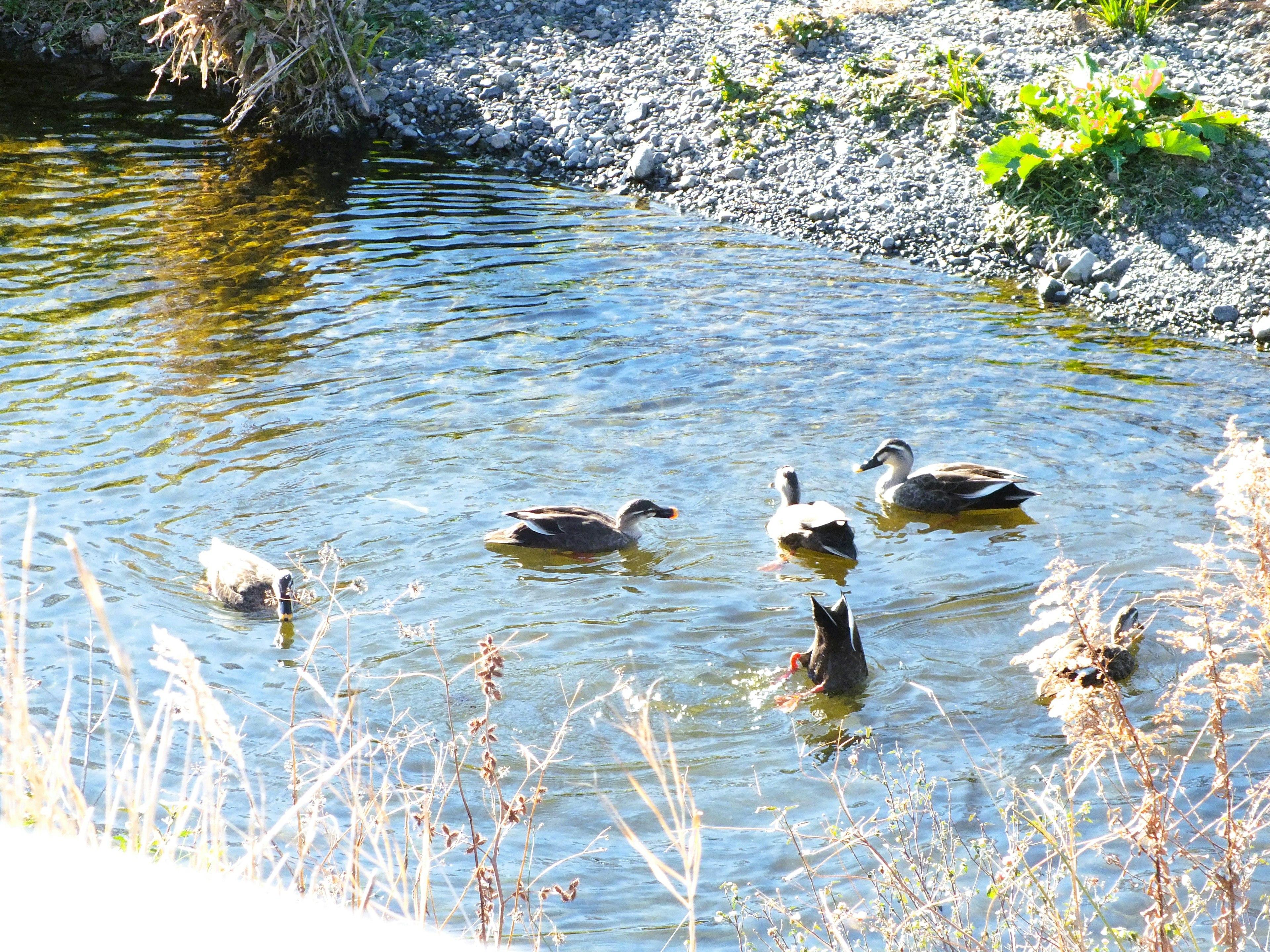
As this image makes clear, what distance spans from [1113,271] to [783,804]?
783 centimetres

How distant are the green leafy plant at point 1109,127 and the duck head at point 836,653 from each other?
7.58m

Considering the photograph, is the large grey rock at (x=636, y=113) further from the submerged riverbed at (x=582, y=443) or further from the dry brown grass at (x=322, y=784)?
the dry brown grass at (x=322, y=784)

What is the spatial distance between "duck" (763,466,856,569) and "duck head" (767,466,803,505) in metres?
0.07

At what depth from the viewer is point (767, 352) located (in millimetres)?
10320

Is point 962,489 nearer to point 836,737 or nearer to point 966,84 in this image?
point 836,737

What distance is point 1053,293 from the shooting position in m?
11.3

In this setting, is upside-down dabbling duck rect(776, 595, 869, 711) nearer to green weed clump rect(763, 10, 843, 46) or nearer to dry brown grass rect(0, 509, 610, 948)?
dry brown grass rect(0, 509, 610, 948)

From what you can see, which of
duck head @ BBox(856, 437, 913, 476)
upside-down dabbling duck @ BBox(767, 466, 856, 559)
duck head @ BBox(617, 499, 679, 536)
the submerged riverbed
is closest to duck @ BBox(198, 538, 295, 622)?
the submerged riverbed

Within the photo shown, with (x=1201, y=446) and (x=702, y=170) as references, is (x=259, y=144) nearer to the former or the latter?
(x=702, y=170)

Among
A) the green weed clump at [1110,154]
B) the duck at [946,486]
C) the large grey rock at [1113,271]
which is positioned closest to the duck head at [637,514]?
the duck at [946,486]

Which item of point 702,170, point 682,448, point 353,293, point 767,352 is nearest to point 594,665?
point 682,448

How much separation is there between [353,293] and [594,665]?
620 cm

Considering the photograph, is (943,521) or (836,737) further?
(943,521)

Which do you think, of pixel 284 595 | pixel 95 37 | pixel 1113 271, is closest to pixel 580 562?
pixel 284 595
